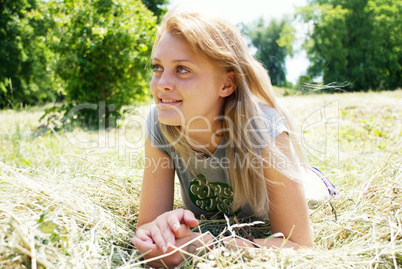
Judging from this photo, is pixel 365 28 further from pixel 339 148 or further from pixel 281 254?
pixel 281 254

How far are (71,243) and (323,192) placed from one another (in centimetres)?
159

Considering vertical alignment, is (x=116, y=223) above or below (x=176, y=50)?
below

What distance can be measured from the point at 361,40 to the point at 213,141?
25.3 metres

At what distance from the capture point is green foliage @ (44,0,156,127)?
20.6ft

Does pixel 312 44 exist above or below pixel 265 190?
Answer: above

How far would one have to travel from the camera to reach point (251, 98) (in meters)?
1.73

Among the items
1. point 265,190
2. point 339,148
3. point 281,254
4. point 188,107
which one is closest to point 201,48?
point 188,107

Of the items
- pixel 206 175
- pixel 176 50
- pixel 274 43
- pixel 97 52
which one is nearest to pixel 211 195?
pixel 206 175

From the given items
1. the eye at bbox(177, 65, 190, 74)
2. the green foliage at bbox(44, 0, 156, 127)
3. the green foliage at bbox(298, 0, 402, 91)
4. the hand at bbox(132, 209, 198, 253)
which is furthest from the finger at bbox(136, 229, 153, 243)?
the green foliage at bbox(298, 0, 402, 91)

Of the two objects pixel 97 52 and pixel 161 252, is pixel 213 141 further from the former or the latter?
pixel 97 52

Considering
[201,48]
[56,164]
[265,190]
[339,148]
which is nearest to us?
[201,48]

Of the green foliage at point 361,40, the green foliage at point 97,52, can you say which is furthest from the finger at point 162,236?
the green foliage at point 361,40

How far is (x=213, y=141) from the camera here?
1.87 meters

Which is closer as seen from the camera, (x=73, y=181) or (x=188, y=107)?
(x=188, y=107)
